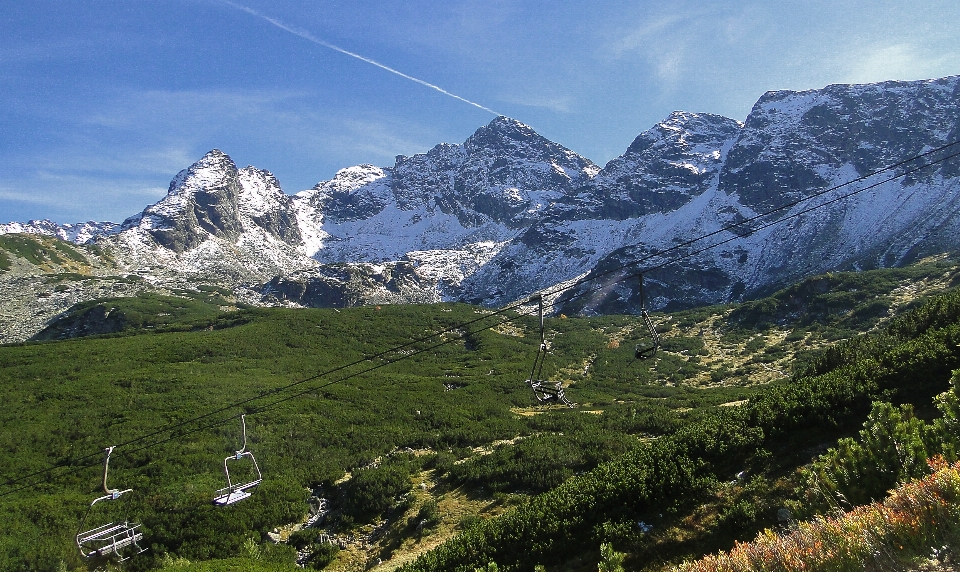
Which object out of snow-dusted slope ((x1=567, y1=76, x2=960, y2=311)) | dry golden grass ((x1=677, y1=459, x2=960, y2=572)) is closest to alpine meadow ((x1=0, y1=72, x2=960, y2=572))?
dry golden grass ((x1=677, y1=459, x2=960, y2=572))

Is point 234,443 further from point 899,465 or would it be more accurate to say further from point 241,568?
point 899,465

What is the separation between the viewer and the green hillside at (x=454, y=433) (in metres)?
11.9

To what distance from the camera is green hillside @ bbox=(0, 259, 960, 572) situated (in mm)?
11922

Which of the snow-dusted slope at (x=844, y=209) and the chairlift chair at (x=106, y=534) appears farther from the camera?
the snow-dusted slope at (x=844, y=209)

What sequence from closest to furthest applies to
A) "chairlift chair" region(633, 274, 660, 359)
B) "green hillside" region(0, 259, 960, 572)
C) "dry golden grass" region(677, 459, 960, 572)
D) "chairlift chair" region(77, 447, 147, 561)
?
"dry golden grass" region(677, 459, 960, 572), "green hillside" region(0, 259, 960, 572), "chairlift chair" region(633, 274, 660, 359), "chairlift chair" region(77, 447, 147, 561)

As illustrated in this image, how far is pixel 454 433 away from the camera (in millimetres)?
32219

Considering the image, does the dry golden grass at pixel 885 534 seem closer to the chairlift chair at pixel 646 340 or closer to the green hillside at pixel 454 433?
the green hillside at pixel 454 433

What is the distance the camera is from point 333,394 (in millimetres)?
44406

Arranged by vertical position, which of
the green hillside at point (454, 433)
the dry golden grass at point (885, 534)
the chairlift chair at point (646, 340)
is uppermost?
the chairlift chair at point (646, 340)

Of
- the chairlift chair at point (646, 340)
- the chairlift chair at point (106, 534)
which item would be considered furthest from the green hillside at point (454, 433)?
the chairlift chair at point (646, 340)

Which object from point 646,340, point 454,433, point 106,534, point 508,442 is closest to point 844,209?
point 646,340

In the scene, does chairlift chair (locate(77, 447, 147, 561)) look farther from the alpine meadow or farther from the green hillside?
the green hillside

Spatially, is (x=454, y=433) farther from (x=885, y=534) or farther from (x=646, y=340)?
(x=646, y=340)

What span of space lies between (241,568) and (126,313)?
131 metres
